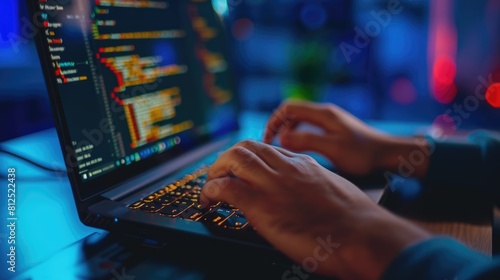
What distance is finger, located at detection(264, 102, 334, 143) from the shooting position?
87 centimetres

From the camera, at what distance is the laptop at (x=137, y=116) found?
54 centimetres

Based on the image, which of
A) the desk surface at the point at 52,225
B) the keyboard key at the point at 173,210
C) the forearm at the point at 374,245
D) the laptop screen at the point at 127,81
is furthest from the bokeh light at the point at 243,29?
the forearm at the point at 374,245

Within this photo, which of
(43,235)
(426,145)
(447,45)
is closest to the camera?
(43,235)

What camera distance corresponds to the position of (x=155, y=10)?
0.81 meters

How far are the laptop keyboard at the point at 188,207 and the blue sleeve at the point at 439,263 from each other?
0.60 feet

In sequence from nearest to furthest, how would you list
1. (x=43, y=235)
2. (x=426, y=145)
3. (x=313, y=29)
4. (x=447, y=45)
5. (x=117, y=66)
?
(x=43, y=235)
(x=117, y=66)
(x=426, y=145)
(x=313, y=29)
(x=447, y=45)

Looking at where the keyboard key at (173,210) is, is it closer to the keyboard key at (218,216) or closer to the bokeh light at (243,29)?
the keyboard key at (218,216)

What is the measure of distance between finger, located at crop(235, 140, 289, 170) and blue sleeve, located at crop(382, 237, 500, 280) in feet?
0.60

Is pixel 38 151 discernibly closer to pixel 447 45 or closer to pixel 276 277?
pixel 276 277

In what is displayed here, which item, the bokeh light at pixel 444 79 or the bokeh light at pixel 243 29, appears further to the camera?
the bokeh light at pixel 444 79

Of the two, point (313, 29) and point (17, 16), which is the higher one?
point (17, 16)

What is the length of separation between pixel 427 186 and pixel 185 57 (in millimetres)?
533

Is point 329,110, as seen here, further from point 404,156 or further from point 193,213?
point 193,213

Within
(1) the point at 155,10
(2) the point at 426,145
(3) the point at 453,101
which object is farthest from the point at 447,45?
(1) the point at 155,10
